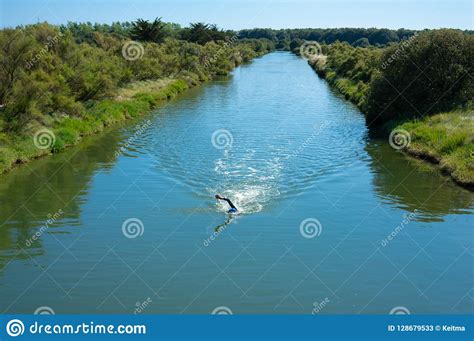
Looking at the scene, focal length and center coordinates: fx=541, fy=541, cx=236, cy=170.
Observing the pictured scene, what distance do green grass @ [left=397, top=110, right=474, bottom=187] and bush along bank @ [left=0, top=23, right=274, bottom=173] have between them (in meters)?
22.3

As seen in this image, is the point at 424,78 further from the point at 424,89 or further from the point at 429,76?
the point at 424,89

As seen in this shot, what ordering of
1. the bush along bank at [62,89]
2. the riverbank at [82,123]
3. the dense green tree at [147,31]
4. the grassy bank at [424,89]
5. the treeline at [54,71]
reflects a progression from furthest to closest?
the dense green tree at [147,31] < the grassy bank at [424,89] < the treeline at [54,71] < the bush along bank at [62,89] < the riverbank at [82,123]

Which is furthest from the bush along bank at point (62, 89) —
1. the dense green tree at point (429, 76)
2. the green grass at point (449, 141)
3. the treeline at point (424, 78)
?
the green grass at point (449, 141)

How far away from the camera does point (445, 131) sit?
32438 mm

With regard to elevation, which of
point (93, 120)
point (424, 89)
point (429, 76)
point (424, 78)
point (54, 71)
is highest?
point (429, 76)

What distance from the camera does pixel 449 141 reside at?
30.5m

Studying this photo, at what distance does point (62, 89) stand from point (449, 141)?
81.5 feet

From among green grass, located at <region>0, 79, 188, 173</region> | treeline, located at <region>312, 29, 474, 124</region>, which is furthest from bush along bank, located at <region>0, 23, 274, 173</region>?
treeline, located at <region>312, 29, 474, 124</region>

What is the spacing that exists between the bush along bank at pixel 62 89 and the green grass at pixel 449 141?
73.0ft

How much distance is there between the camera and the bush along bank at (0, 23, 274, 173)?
3089 centimetres

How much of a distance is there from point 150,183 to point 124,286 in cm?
1075

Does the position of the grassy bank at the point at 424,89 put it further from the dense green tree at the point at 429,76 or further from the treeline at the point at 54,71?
the treeline at the point at 54,71

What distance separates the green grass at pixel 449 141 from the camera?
2739cm

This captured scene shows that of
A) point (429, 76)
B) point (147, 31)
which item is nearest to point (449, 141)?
point (429, 76)
